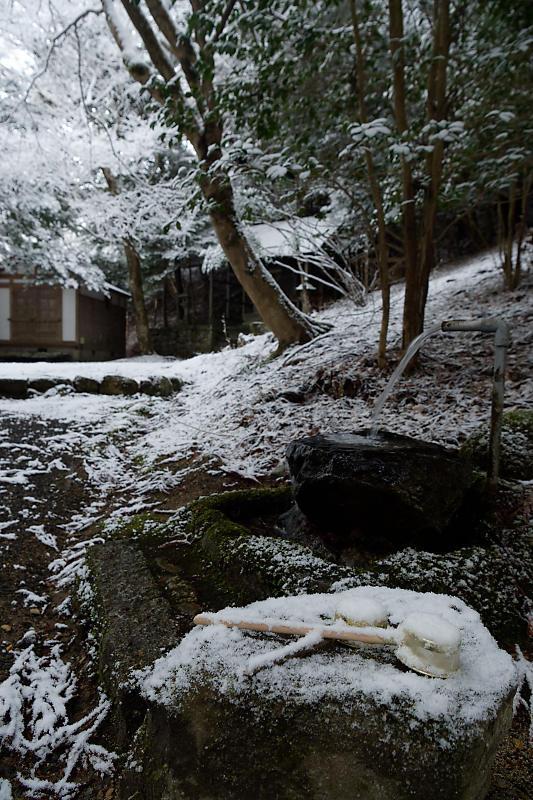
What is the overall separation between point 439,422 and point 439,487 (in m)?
1.57

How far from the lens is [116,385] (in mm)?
6945

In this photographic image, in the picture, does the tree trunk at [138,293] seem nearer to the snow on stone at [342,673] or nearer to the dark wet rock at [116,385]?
the dark wet rock at [116,385]

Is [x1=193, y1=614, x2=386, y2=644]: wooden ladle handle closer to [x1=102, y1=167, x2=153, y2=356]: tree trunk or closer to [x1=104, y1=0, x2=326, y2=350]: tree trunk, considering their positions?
[x1=104, y1=0, x2=326, y2=350]: tree trunk

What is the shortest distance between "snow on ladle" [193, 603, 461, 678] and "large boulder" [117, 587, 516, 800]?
0.09ft

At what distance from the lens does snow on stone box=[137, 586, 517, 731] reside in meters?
0.92

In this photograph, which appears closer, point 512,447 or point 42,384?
point 512,447

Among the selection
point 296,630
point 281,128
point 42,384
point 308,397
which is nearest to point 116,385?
point 42,384

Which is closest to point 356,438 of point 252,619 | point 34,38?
point 252,619

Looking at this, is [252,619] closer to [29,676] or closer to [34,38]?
[29,676]

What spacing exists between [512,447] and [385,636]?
6.31ft

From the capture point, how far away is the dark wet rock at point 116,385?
6930 millimetres

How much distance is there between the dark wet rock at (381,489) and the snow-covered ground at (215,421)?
45.4 inches

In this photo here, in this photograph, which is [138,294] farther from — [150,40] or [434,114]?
[434,114]

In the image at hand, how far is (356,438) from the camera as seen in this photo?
2.41m
